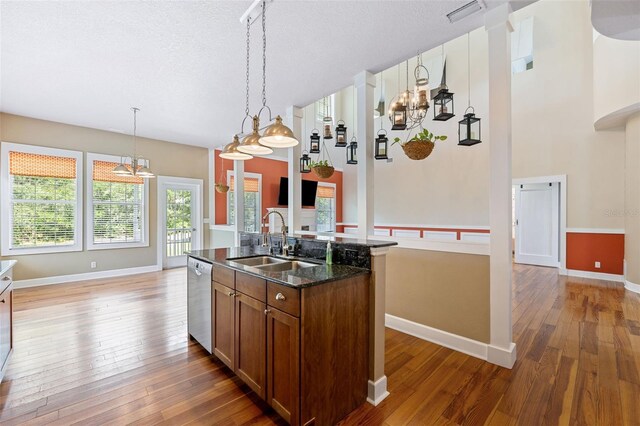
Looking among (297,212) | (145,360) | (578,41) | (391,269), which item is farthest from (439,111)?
(578,41)

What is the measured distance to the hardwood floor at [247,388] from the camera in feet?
5.88

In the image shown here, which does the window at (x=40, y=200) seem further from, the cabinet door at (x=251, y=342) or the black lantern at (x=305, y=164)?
the cabinet door at (x=251, y=342)

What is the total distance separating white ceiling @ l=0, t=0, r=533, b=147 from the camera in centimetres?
222

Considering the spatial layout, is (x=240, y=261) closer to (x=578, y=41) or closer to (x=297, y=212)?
(x=297, y=212)

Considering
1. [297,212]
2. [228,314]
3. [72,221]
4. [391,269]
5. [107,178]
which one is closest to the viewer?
[228,314]

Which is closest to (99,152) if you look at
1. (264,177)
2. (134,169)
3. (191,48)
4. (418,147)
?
(134,169)

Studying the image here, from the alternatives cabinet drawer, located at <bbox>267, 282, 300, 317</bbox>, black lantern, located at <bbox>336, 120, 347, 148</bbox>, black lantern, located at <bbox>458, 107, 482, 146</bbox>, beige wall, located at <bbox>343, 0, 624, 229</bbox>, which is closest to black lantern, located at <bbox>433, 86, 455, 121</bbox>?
black lantern, located at <bbox>458, 107, 482, 146</bbox>

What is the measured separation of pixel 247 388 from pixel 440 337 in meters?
1.84

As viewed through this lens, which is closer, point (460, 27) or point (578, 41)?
point (460, 27)

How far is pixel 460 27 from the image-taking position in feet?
8.03

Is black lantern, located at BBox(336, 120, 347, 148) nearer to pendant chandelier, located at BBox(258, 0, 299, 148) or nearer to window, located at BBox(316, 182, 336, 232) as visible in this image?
pendant chandelier, located at BBox(258, 0, 299, 148)

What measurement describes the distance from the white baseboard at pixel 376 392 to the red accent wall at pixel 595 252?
5707 millimetres

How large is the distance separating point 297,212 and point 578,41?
633 cm

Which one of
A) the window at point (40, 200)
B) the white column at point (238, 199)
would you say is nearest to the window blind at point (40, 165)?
the window at point (40, 200)
